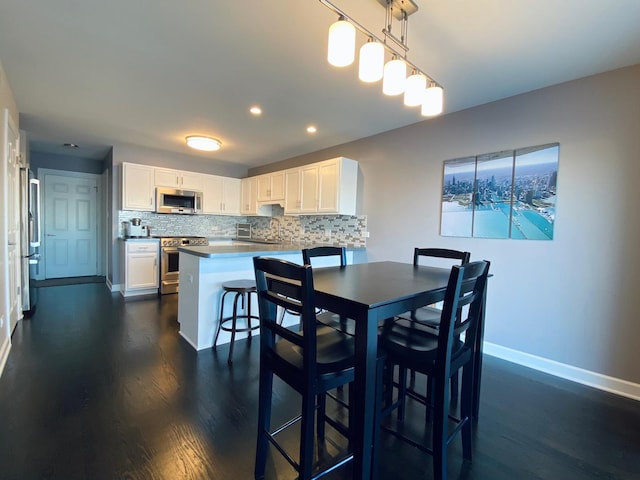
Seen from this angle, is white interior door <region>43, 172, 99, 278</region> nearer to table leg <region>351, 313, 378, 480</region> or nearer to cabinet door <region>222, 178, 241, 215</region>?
cabinet door <region>222, 178, 241, 215</region>

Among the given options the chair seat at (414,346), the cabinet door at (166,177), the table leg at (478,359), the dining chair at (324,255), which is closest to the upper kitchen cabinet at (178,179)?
the cabinet door at (166,177)

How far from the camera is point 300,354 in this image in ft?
4.39

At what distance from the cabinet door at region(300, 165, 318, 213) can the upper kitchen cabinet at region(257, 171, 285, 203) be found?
0.56 m

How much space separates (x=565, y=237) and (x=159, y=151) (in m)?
5.55

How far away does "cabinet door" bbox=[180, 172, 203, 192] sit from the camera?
17.1 feet

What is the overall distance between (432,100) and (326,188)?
2425mm

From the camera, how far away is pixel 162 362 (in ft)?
8.14

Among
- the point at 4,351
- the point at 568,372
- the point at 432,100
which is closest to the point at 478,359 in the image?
the point at 568,372

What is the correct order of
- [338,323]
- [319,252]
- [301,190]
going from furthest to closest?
[301,190] → [319,252] → [338,323]

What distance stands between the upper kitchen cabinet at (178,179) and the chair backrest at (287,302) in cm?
448

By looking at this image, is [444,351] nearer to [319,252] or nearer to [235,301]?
[319,252]

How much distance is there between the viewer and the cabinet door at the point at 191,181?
5225mm

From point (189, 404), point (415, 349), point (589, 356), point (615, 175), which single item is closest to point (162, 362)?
point (189, 404)

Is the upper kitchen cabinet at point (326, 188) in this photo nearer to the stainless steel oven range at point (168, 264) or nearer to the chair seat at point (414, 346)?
the stainless steel oven range at point (168, 264)
